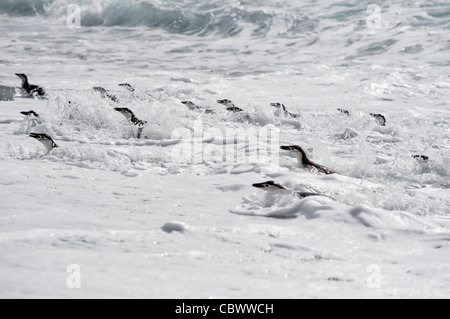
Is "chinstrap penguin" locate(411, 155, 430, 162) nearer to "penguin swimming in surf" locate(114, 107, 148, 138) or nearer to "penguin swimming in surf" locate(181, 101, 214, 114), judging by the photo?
"penguin swimming in surf" locate(114, 107, 148, 138)

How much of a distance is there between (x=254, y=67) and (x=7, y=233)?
15.7m

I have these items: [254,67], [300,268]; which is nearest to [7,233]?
[300,268]

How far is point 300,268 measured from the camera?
182 inches

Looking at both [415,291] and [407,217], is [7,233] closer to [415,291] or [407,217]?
[415,291]
